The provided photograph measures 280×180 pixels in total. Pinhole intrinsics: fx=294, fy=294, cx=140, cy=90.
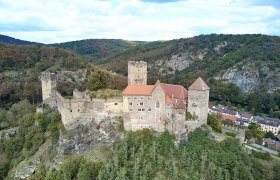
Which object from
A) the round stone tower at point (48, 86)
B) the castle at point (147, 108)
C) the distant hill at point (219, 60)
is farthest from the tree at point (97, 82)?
the distant hill at point (219, 60)

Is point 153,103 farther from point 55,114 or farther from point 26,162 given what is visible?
point 26,162

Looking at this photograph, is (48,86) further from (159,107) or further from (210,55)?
(210,55)

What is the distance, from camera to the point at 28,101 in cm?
7700

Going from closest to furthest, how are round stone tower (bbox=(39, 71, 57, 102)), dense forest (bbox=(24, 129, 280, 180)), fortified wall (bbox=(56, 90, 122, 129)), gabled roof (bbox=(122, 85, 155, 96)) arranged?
dense forest (bbox=(24, 129, 280, 180)), gabled roof (bbox=(122, 85, 155, 96)), fortified wall (bbox=(56, 90, 122, 129)), round stone tower (bbox=(39, 71, 57, 102))

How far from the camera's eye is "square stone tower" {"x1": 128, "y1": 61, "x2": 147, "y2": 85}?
49094mm

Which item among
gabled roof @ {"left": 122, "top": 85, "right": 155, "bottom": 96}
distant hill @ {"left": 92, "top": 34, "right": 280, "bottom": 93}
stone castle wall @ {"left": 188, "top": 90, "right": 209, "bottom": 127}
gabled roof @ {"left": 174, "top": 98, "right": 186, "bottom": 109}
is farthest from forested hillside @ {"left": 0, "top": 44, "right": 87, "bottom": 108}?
stone castle wall @ {"left": 188, "top": 90, "right": 209, "bottom": 127}

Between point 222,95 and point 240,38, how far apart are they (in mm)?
65740

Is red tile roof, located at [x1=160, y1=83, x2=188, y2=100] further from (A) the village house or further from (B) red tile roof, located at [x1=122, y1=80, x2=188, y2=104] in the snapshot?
(A) the village house

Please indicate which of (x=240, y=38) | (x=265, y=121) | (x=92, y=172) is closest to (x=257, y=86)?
(x=265, y=121)

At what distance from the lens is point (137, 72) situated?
161 feet

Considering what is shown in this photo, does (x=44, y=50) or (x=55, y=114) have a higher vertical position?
(x=44, y=50)

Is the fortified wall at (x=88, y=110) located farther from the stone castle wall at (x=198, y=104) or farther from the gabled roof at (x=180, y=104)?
the stone castle wall at (x=198, y=104)

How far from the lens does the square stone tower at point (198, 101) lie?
4375 cm

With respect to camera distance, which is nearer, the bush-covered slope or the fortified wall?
the fortified wall
